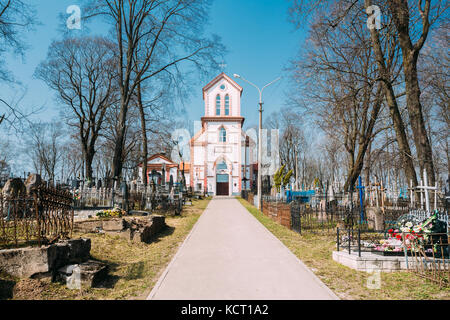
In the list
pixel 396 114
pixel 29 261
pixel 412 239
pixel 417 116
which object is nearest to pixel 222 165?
pixel 396 114

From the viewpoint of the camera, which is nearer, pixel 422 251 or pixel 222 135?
pixel 422 251

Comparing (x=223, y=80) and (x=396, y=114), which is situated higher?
(x=223, y=80)

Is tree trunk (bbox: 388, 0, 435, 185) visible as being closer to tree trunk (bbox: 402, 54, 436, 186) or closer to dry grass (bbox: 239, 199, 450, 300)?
tree trunk (bbox: 402, 54, 436, 186)

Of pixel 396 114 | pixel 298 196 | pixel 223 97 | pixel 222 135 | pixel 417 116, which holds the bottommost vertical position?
pixel 298 196

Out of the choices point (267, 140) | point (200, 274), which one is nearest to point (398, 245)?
point (200, 274)

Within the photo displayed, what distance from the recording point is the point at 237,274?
6277 millimetres

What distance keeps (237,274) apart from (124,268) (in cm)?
259

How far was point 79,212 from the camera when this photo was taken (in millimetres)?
14422

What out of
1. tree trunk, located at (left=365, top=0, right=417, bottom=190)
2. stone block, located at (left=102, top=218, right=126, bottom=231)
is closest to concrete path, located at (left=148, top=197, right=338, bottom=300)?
stone block, located at (left=102, top=218, right=126, bottom=231)

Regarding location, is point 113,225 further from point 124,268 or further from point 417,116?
point 417,116

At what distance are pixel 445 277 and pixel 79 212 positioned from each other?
1403 centimetres

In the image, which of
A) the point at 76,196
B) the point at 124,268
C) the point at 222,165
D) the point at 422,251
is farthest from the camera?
the point at 222,165

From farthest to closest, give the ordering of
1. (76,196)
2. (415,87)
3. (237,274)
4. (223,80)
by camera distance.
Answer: (223,80)
(76,196)
(415,87)
(237,274)
